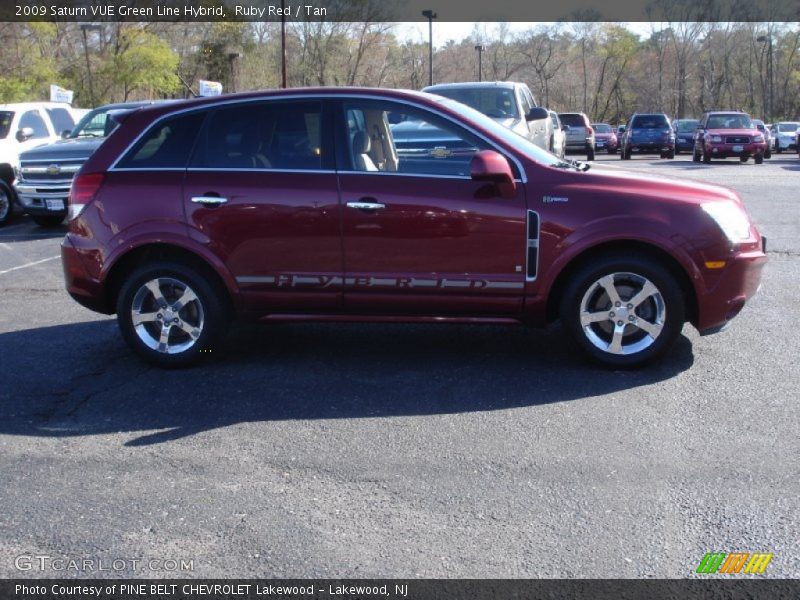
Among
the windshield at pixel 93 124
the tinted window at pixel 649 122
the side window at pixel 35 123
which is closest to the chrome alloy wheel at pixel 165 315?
the windshield at pixel 93 124

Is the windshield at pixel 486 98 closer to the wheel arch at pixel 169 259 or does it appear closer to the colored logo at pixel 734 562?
the wheel arch at pixel 169 259

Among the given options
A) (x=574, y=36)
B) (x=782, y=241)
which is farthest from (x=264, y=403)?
(x=574, y=36)

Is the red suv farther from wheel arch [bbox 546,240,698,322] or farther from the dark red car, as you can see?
the dark red car

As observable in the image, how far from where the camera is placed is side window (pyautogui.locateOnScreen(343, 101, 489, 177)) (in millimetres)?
5965

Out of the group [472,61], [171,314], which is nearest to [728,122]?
[171,314]

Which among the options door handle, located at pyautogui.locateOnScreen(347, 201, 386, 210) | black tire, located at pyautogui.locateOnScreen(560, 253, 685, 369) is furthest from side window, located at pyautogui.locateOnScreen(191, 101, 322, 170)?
black tire, located at pyautogui.locateOnScreen(560, 253, 685, 369)

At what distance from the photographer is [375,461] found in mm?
4582

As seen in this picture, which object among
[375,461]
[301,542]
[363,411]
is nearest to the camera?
[301,542]

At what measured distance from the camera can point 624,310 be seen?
590 centimetres

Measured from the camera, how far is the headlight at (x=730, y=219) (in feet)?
19.1

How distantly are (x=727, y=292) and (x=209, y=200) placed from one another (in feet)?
11.5

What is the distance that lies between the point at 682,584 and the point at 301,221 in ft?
11.5

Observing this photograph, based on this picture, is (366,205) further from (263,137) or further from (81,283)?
(81,283)

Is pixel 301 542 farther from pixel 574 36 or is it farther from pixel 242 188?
pixel 574 36
